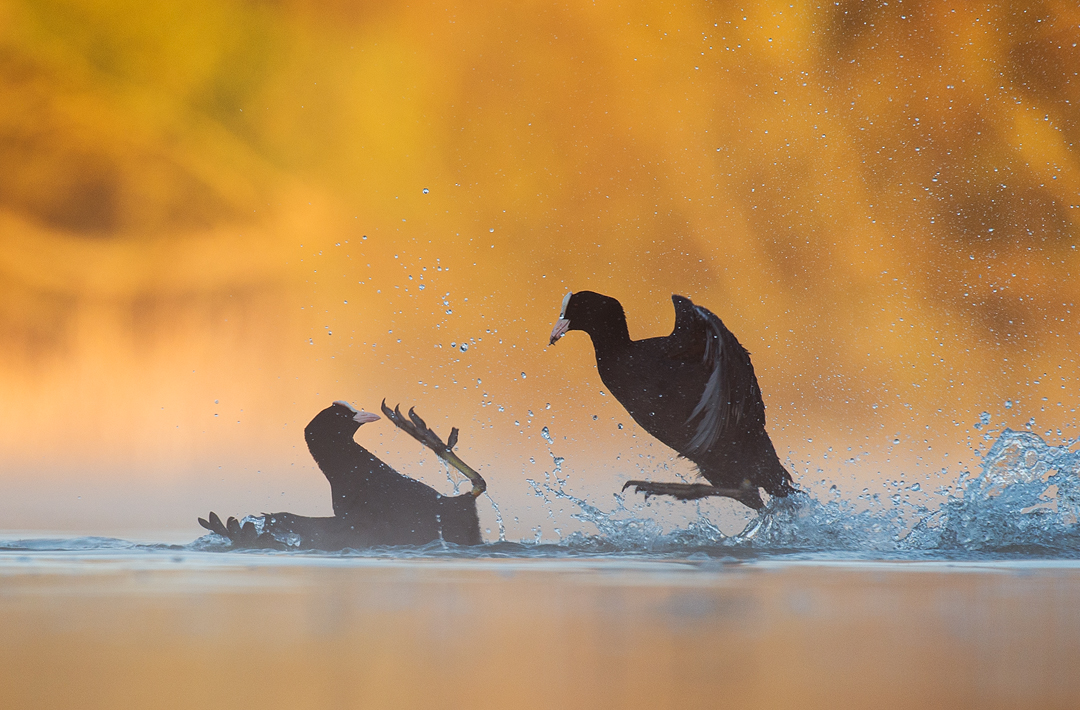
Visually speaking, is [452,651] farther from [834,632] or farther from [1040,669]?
[1040,669]

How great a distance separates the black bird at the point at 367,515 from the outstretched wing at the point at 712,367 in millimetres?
911

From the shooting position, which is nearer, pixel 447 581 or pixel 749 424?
pixel 447 581

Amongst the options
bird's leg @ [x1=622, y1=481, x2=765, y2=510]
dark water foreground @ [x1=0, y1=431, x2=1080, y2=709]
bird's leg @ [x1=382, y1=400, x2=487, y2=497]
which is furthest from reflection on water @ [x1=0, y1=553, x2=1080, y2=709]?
bird's leg @ [x1=382, y1=400, x2=487, y2=497]

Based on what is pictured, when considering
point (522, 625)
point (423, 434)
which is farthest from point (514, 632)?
point (423, 434)

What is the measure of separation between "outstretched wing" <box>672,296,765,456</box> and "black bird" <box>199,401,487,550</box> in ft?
2.99

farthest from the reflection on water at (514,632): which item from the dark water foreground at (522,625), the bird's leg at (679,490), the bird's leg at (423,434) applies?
the bird's leg at (423,434)

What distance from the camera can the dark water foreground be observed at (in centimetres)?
96

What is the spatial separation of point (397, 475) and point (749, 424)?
1.41 metres

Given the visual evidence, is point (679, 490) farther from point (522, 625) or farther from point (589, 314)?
point (522, 625)

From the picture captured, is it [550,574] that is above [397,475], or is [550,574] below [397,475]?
below

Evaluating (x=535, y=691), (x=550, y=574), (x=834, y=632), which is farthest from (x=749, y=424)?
(x=535, y=691)

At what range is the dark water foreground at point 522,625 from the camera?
0.96 meters

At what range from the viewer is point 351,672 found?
3.31ft

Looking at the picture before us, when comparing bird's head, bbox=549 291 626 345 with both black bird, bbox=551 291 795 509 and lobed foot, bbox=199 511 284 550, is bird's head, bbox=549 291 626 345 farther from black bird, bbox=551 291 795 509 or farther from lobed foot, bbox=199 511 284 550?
lobed foot, bbox=199 511 284 550
